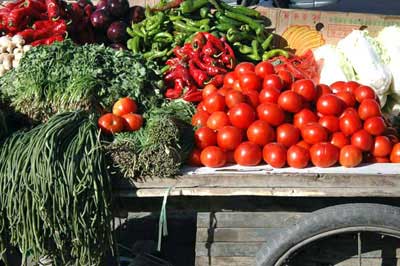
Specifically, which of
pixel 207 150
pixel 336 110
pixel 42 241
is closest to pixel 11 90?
pixel 42 241

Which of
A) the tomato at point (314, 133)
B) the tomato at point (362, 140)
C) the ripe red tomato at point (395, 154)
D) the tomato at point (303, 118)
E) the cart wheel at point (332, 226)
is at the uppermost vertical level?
the tomato at point (303, 118)

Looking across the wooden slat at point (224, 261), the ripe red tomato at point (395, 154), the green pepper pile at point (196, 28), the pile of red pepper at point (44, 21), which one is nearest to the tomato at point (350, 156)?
the ripe red tomato at point (395, 154)

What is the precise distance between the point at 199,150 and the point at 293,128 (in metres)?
0.63

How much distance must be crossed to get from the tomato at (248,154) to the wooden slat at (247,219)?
1.07 ft

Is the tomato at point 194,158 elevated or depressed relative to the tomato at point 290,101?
depressed

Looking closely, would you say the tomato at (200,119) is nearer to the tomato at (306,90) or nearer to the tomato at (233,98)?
the tomato at (233,98)

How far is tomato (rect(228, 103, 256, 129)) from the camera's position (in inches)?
127

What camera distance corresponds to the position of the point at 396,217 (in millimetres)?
2904

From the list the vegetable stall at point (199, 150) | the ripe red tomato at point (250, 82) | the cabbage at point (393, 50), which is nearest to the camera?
the vegetable stall at point (199, 150)

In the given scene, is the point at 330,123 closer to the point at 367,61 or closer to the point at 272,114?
the point at 272,114

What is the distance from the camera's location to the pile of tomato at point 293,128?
10.2 feet

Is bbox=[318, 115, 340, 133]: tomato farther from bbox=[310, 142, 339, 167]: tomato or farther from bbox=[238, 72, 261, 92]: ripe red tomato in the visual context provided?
bbox=[238, 72, 261, 92]: ripe red tomato

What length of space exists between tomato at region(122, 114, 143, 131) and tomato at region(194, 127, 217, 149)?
381mm

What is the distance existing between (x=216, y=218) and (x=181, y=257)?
4.32ft
